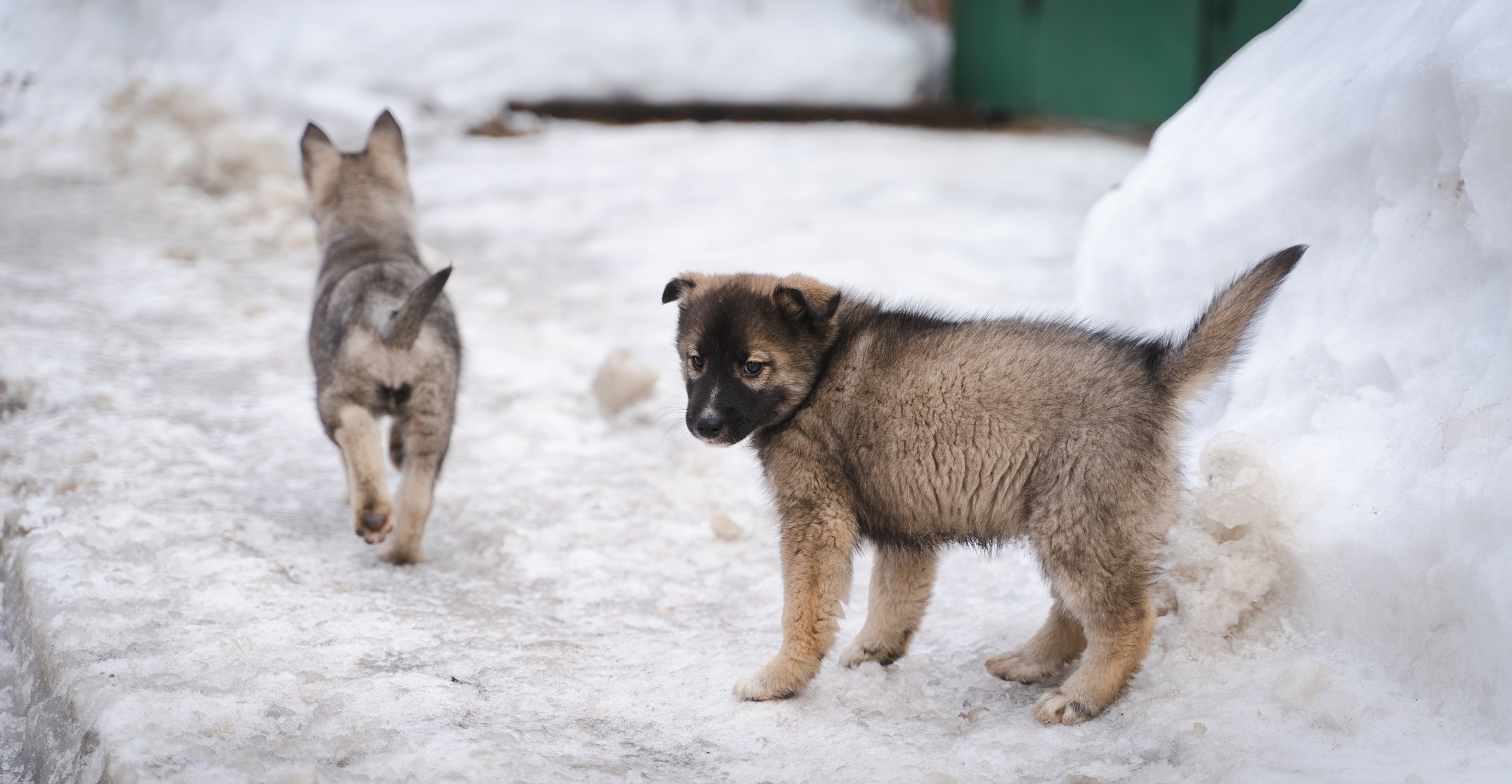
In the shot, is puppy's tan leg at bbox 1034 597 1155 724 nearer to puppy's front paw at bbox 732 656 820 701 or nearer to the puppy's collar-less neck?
puppy's front paw at bbox 732 656 820 701

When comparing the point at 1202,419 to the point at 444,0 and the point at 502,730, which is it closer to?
the point at 502,730

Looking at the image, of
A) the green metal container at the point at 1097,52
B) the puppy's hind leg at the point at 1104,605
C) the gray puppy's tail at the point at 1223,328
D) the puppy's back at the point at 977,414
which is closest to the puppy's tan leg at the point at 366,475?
the puppy's back at the point at 977,414

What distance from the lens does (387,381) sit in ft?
13.9

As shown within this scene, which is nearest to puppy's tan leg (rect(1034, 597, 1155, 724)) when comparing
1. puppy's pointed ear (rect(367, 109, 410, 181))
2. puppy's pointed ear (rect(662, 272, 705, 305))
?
puppy's pointed ear (rect(662, 272, 705, 305))

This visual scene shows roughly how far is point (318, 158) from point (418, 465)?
80.6 inches

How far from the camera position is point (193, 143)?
34.5ft

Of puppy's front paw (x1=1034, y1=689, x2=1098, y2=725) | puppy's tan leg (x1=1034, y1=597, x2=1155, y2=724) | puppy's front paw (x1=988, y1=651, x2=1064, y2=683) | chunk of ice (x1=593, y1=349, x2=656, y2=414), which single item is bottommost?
chunk of ice (x1=593, y1=349, x2=656, y2=414)

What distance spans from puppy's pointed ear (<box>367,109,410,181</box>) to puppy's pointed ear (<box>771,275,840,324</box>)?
2.95 meters

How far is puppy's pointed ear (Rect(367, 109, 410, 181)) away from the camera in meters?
5.55

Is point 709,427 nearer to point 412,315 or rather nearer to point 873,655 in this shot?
point 873,655

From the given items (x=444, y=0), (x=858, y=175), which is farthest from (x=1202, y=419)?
(x=444, y=0)

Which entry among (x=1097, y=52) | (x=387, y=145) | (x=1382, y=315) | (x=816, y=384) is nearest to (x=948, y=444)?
(x=816, y=384)

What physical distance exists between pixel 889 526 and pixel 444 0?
39.1ft

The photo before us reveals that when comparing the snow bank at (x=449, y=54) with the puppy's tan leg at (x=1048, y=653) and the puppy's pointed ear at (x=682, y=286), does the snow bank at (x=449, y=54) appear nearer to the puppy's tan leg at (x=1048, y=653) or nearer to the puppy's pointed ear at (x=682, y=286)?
the puppy's pointed ear at (x=682, y=286)
